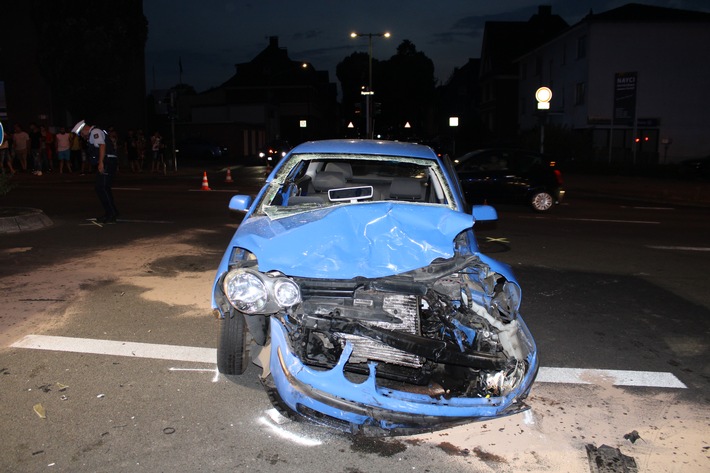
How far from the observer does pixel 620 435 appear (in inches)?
150

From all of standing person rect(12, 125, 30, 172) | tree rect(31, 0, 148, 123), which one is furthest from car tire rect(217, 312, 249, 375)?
tree rect(31, 0, 148, 123)

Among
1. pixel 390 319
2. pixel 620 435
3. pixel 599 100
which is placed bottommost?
pixel 620 435

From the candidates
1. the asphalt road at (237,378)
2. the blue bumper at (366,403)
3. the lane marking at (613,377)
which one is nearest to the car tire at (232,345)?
the asphalt road at (237,378)

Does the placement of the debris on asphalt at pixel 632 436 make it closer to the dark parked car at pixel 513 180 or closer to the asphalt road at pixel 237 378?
the asphalt road at pixel 237 378

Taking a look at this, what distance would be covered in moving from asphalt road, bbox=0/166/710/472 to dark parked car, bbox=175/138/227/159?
92.3 ft

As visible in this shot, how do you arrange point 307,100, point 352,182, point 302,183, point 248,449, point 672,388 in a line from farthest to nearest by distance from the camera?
point 307,100 → point 352,182 → point 302,183 → point 672,388 → point 248,449

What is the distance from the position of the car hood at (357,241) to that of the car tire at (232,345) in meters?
0.56

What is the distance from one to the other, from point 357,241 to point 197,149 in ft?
116

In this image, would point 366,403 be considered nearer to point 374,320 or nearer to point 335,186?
point 374,320

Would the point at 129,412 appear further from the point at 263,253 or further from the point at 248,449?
the point at 263,253

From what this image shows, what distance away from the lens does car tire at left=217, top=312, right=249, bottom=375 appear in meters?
4.24

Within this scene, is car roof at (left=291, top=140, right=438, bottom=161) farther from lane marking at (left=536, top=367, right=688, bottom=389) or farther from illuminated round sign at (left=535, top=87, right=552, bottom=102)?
illuminated round sign at (left=535, top=87, right=552, bottom=102)

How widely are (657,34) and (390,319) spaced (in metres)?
36.1

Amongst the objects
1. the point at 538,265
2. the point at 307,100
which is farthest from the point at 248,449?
the point at 307,100
